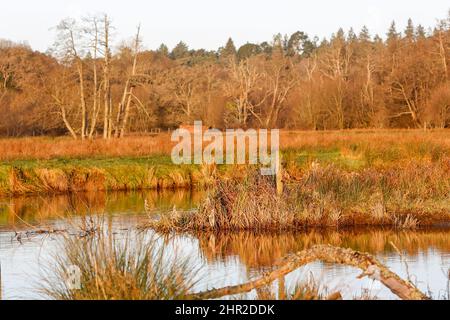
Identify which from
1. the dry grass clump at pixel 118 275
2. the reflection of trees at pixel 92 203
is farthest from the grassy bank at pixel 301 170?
the dry grass clump at pixel 118 275

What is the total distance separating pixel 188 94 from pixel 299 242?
164ft

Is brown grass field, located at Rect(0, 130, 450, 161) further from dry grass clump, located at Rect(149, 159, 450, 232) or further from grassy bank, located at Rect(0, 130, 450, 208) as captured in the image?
dry grass clump, located at Rect(149, 159, 450, 232)

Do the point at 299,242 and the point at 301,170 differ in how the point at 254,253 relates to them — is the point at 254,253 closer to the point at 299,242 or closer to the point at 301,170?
the point at 299,242

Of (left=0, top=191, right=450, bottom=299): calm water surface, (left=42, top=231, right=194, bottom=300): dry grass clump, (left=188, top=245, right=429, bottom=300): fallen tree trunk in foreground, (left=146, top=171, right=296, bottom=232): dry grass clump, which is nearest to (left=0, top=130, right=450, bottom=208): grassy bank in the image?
(left=146, top=171, right=296, bottom=232): dry grass clump

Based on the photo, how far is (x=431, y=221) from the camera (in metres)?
16.0

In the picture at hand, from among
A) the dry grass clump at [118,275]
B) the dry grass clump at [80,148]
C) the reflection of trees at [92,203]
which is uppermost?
the dry grass clump at [80,148]

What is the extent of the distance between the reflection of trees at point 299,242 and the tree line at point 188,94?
76.9ft

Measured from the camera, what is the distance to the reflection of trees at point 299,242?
1319 centimetres

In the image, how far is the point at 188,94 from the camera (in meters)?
63.5

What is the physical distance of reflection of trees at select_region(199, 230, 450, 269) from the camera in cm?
1319

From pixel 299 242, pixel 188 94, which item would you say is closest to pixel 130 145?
pixel 299 242

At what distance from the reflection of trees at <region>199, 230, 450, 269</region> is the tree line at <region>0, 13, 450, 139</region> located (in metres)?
23.4

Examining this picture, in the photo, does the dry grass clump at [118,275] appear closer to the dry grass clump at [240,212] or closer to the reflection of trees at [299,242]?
the reflection of trees at [299,242]
